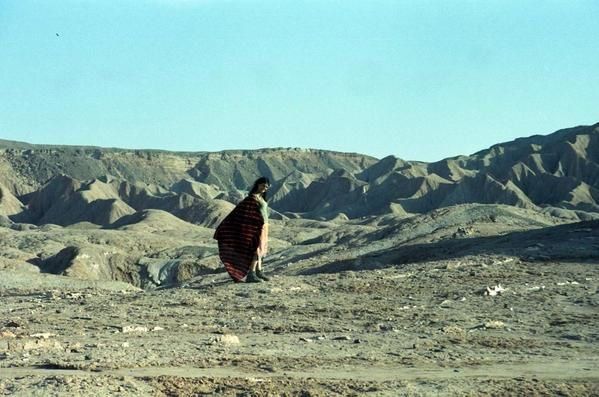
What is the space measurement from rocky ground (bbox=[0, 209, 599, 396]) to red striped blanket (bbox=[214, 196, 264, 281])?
1.20 ft

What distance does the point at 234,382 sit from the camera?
252 inches

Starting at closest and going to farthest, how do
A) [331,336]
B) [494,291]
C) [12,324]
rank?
[331,336] → [12,324] → [494,291]

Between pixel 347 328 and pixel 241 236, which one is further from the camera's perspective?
pixel 241 236

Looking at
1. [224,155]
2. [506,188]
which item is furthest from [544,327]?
[224,155]

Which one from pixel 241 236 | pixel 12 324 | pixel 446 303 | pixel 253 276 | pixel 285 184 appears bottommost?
pixel 12 324

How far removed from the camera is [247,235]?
12.9 metres

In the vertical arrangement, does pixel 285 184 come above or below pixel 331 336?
above

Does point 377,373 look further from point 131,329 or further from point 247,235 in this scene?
point 247,235

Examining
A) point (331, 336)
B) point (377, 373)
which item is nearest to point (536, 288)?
point (331, 336)

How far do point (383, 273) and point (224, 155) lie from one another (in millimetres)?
130237

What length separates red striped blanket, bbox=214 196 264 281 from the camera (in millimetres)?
12867

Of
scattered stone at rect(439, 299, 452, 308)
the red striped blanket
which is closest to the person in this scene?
the red striped blanket

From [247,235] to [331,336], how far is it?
4293 millimetres

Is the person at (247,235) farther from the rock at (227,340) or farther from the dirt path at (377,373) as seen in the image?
the dirt path at (377,373)
